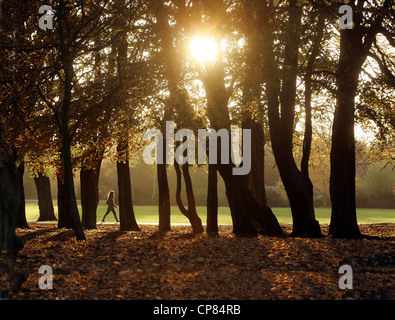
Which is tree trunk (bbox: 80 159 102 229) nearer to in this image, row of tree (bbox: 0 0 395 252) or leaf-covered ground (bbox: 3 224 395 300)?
row of tree (bbox: 0 0 395 252)

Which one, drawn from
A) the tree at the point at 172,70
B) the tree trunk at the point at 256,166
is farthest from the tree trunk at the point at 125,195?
the tree at the point at 172,70

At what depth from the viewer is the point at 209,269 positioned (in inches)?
402

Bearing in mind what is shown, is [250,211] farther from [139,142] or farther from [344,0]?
[344,0]

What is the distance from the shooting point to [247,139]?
20.8 metres

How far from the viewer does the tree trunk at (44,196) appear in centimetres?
2947

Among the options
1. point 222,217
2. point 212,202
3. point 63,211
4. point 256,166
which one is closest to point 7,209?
point 212,202

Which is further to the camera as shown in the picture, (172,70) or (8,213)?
(172,70)

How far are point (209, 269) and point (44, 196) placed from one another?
74.3 feet

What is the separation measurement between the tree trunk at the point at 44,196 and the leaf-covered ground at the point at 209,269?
17.8 meters

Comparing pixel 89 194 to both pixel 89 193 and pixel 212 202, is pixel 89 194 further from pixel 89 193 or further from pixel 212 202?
pixel 212 202

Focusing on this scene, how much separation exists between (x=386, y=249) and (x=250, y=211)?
5000 millimetres

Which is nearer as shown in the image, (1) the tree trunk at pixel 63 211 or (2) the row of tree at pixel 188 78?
(2) the row of tree at pixel 188 78

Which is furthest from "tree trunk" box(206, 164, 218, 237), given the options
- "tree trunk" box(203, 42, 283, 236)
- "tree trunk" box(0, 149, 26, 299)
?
"tree trunk" box(0, 149, 26, 299)

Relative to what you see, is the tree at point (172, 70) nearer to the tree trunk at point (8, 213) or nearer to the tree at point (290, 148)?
the tree at point (290, 148)
